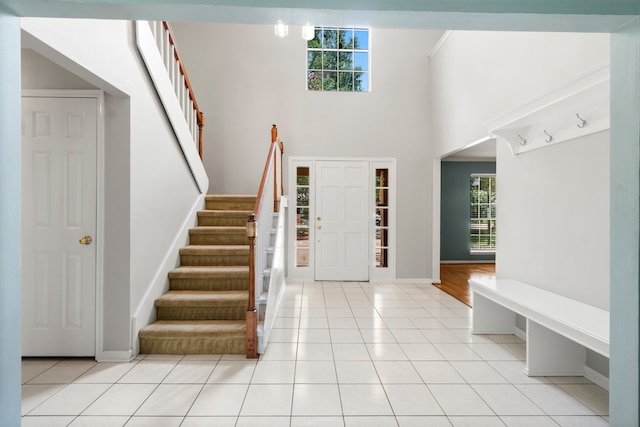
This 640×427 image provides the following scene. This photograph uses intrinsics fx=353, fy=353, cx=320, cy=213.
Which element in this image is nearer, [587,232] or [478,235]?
[587,232]

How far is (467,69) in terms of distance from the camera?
15.8 feet

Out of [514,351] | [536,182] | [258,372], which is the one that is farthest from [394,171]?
[258,372]

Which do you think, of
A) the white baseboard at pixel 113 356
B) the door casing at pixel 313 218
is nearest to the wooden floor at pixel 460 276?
the door casing at pixel 313 218

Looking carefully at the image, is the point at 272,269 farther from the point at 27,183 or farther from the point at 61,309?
the point at 27,183

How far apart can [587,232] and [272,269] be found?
2.81m

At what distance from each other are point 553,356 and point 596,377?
0.95 ft

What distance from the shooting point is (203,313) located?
3434 mm

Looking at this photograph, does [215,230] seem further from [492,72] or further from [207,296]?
[492,72]

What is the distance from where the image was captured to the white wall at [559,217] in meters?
2.59

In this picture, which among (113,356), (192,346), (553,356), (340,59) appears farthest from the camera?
(340,59)

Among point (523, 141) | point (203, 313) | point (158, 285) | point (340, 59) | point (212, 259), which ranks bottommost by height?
point (203, 313)

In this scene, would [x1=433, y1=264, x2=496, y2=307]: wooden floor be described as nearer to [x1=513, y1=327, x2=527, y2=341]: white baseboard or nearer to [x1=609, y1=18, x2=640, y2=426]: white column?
[x1=513, y1=327, x2=527, y2=341]: white baseboard

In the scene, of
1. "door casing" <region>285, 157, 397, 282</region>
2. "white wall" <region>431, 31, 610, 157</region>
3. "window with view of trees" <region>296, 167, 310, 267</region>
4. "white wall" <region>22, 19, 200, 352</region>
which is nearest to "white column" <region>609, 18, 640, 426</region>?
"white wall" <region>431, 31, 610, 157</region>

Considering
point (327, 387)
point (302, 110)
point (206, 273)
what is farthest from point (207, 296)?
point (302, 110)
